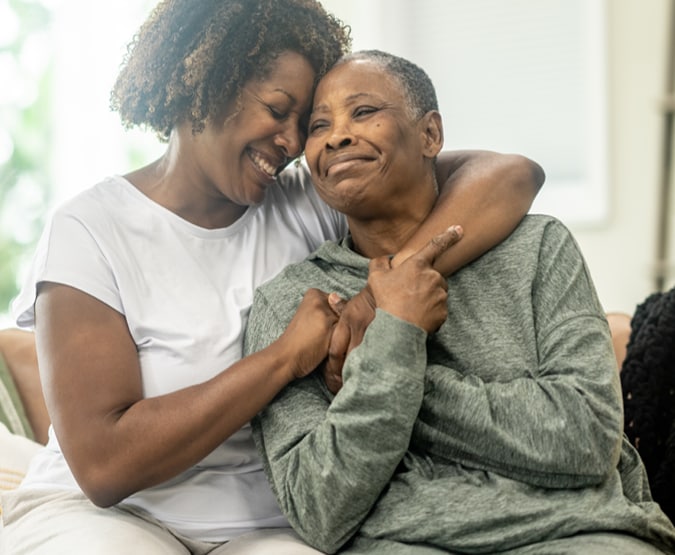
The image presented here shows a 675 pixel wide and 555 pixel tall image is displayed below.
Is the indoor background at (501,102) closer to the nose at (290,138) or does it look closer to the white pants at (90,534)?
the nose at (290,138)

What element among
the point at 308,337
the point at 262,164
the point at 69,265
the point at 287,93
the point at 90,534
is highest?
the point at 287,93

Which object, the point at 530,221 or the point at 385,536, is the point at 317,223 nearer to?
the point at 530,221

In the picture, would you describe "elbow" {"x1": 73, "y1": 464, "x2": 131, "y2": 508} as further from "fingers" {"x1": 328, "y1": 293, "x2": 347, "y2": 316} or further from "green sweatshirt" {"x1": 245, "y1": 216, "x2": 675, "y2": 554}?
"fingers" {"x1": 328, "y1": 293, "x2": 347, "y2": 316}

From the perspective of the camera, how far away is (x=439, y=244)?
1566 mm

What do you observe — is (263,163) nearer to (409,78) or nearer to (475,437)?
(409,78)

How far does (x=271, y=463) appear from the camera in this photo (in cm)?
154

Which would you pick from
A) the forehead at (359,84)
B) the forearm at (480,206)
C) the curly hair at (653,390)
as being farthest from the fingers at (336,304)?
the curly hair at (653,390)

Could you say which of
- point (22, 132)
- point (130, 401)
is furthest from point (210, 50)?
point (22, 132)

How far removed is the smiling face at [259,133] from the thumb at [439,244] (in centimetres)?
34

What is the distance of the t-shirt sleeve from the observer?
5.27 feet

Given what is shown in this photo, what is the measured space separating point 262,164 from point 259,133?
0.07m

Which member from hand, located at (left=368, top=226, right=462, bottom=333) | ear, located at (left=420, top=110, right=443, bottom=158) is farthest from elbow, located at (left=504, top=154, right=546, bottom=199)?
hand, located at (left=368, top=226, right=462, bottom=333)

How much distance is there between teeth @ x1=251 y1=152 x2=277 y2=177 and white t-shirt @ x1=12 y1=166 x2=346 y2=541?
0.45 ft

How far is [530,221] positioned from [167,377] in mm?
674
